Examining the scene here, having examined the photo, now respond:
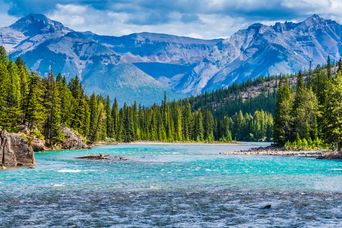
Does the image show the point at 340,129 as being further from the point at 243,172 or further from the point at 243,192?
the point at 243,192

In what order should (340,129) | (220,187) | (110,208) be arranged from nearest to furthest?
(110,208) → (220,187) → (340,129)

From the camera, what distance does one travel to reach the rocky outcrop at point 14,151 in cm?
6481

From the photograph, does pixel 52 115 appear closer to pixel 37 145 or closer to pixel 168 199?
pixel 37 145

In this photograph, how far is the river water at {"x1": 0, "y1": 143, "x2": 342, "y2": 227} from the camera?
100ft

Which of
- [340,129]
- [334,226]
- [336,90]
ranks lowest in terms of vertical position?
[334,226]

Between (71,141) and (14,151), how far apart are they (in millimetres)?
62638

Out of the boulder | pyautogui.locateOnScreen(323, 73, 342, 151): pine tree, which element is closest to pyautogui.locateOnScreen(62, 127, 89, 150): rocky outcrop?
the boulder

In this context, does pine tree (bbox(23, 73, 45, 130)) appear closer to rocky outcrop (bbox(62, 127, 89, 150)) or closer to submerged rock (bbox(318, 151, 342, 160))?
rocky outcrop (bbox(62, 127, 89, 150))

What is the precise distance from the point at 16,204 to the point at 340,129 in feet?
236

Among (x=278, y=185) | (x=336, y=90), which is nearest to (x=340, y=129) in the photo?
(x=336, y=90)

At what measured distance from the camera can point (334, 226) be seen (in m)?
28.9

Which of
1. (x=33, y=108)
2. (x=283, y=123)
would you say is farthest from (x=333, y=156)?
(x=33, y=108)

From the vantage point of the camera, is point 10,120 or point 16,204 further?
point 10,120

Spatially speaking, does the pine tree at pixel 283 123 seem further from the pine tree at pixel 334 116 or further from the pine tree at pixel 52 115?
the pine tree at pixel 52 115
